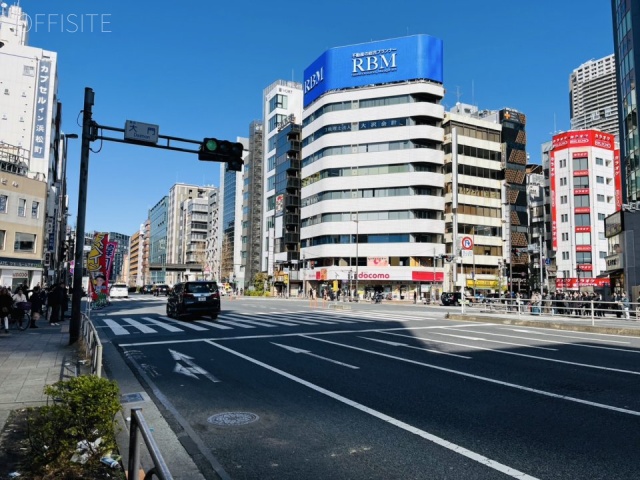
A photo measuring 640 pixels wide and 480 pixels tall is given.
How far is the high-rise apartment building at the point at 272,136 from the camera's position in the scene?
92.8m

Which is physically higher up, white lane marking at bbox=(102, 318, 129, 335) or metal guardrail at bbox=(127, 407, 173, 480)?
metal guardrail at bbox=(127, 407, 173, 480)

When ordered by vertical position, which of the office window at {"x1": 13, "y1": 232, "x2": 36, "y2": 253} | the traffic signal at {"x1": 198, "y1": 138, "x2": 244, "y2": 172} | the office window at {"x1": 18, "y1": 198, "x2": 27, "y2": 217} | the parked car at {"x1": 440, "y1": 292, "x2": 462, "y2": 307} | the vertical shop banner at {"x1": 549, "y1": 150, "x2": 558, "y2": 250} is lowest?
the parked car at {"x1": 440, "y1": 292, "x2": 462, "y2": 307}

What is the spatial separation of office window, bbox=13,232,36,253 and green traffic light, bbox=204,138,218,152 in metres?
33.2

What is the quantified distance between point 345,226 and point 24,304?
182 ft

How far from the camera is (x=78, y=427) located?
4.55 m

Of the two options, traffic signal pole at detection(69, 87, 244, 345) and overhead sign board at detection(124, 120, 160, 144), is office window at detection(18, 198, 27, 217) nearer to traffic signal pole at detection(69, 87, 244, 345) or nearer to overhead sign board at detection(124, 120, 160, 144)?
traffic signal pole at detection(69, 87, 244, 345)

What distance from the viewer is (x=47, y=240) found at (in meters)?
46.8

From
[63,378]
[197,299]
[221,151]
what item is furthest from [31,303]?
[63,378]

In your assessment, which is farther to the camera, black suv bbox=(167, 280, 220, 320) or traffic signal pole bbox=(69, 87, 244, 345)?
black suv bbox=(167, 280, 220, 320)

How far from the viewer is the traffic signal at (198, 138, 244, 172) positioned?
1375 centimetres

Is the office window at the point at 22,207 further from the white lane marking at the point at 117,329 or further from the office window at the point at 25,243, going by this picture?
the white lane marking at the point at 117,329

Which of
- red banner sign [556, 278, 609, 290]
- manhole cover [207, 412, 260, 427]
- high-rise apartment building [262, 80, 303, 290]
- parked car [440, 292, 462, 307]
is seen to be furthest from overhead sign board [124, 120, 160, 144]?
high-rise apartment building [262, 80, 303, 290]

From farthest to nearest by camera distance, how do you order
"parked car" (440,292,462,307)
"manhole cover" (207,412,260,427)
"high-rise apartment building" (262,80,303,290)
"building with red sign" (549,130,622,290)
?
"high-rise apartment building" (262,80,303,290)
"building with red sign" (549,130,622,290)
"parked car" (440,292,462,307)
"manhole cover" (207,412,260,427)

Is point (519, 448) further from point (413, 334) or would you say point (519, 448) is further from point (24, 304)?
point (24, 304)
